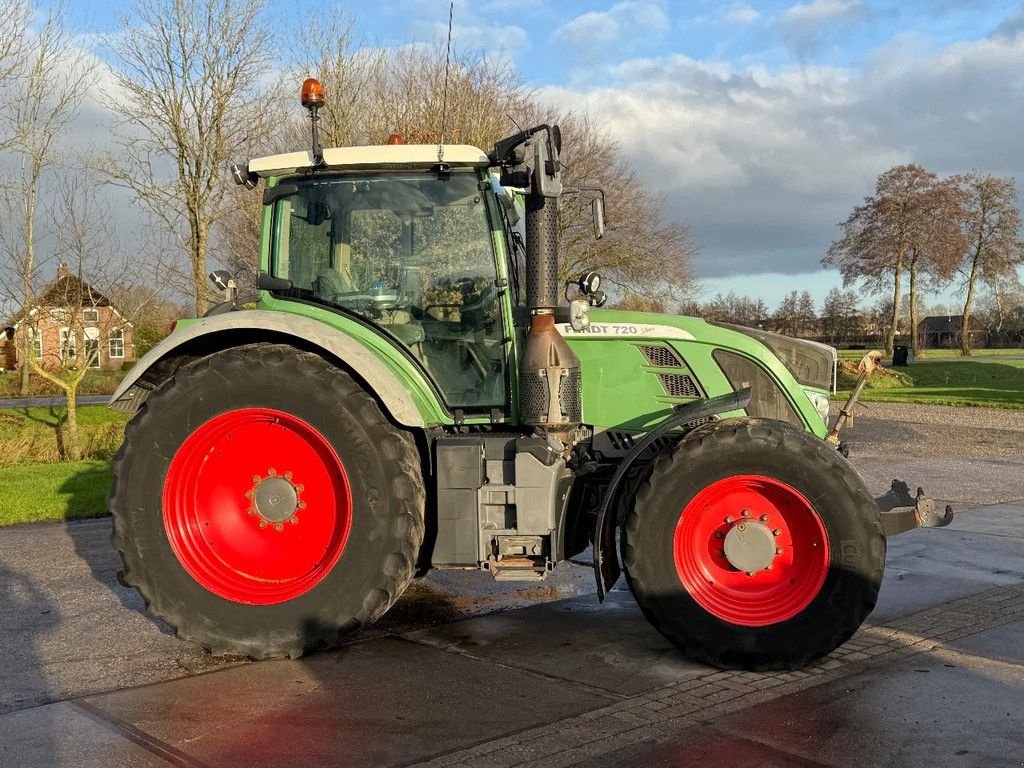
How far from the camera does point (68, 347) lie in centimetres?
1433

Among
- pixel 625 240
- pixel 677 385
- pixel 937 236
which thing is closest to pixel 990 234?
pixel 937 236

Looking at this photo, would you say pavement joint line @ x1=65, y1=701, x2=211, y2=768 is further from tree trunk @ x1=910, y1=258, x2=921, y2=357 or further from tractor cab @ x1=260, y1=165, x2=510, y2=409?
tree trunk @ x1=910, y1=258, x2=921, y2=357

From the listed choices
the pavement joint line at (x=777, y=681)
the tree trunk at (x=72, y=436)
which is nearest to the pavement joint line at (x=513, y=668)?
the pavement joint line at (x=777, y=681)

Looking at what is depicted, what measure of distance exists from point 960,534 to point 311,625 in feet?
20.7

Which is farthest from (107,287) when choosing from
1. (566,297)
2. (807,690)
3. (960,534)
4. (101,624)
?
(807,690)

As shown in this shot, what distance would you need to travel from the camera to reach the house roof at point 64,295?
14.0 meters

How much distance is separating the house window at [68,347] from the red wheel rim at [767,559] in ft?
38.8

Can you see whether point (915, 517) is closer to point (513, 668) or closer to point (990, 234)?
point (513, 668)

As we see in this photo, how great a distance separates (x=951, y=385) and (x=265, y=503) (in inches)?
1186

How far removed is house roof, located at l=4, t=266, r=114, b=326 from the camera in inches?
550

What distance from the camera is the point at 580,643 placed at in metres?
5.36

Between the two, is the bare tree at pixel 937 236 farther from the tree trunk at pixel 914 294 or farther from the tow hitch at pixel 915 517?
the tow hitch at pixel 915 517

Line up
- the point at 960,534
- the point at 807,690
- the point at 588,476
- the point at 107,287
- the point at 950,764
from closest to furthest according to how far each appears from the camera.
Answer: the point at 950,764, the point at 807,690, the point at 588,476, the point at 960,534, the point at 107,287

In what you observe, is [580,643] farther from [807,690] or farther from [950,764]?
[950,764]
